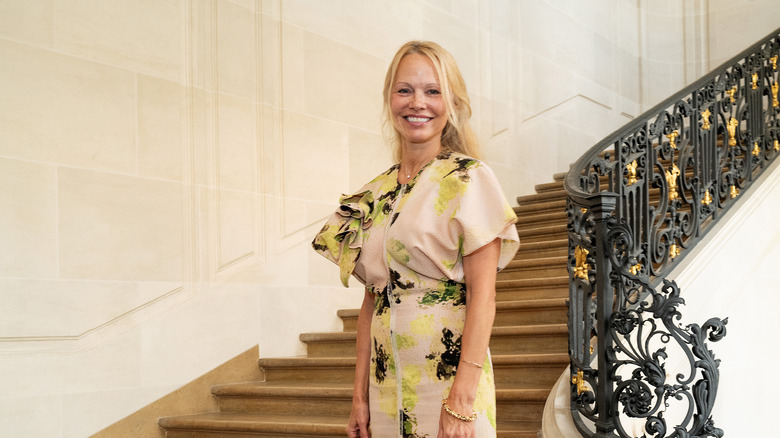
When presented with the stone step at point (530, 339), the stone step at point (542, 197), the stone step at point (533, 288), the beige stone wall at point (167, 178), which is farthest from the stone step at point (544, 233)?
the stone step at point (530, 339)

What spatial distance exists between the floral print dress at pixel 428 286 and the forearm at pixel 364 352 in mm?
101

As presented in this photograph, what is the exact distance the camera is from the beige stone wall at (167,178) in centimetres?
430

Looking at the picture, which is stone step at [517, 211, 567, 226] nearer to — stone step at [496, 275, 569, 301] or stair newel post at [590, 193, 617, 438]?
stone step at [496, 275, 569, 301]

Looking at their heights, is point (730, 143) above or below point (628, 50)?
below

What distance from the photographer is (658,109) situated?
4.24m

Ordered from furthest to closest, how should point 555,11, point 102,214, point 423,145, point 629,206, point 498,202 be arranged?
1. point 555,11
2. point 102,214
3. point 629,206
4. point 423,145
5. point 498,202

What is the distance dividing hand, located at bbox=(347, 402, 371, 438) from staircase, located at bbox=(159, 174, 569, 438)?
192 centimetres

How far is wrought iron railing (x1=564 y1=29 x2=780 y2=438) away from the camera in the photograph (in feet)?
10.5

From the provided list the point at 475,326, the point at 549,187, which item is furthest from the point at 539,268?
the point at 475,326

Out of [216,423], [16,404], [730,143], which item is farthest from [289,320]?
[730,143]

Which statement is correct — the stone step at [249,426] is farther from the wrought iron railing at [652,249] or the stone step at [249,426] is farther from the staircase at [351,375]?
the wrought iron railing at [652,249]

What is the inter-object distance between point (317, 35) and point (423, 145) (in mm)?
4425

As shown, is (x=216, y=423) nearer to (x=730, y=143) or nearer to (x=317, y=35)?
(x=317, y=35)

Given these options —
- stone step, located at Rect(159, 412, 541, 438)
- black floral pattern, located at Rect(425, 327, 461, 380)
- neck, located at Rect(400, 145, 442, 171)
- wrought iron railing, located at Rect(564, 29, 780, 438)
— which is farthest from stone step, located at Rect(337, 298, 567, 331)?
black floral pattern, located at Rect(425, 327, 461, 380)
